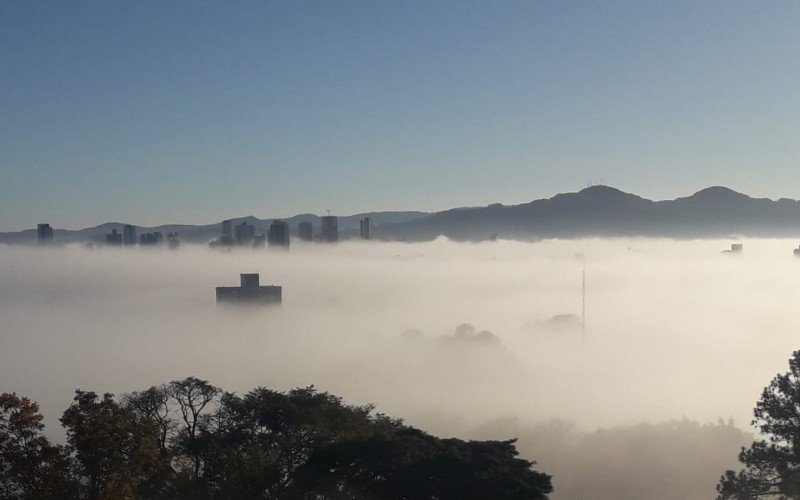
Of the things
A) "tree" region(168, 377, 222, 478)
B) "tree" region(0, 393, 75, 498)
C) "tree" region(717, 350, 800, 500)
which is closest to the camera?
"tree" region(0, 393, 75, 498)

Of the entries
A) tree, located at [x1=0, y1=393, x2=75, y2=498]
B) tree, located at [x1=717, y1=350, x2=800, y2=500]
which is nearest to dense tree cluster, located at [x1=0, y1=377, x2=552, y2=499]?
tree, located at [x1=0, y1=393, x2=75, y2=498]

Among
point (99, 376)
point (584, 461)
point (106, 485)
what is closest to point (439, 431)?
point (584, 461)

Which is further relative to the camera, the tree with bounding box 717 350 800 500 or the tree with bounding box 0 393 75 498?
the tree with bounding box 717 350 800 500

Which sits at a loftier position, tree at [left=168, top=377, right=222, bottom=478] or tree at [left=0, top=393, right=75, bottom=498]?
tree at [left=0, top=393, right=75, bottom=498]

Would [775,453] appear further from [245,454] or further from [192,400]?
[192,400]

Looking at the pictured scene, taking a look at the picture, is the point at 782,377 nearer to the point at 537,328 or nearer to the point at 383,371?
the point at 383,371

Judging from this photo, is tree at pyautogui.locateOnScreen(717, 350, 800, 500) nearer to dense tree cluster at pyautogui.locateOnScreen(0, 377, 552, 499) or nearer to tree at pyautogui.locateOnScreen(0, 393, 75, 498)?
dense tree cluster at pyautogui.locateOnScreen(0, 377, 552, 499)
